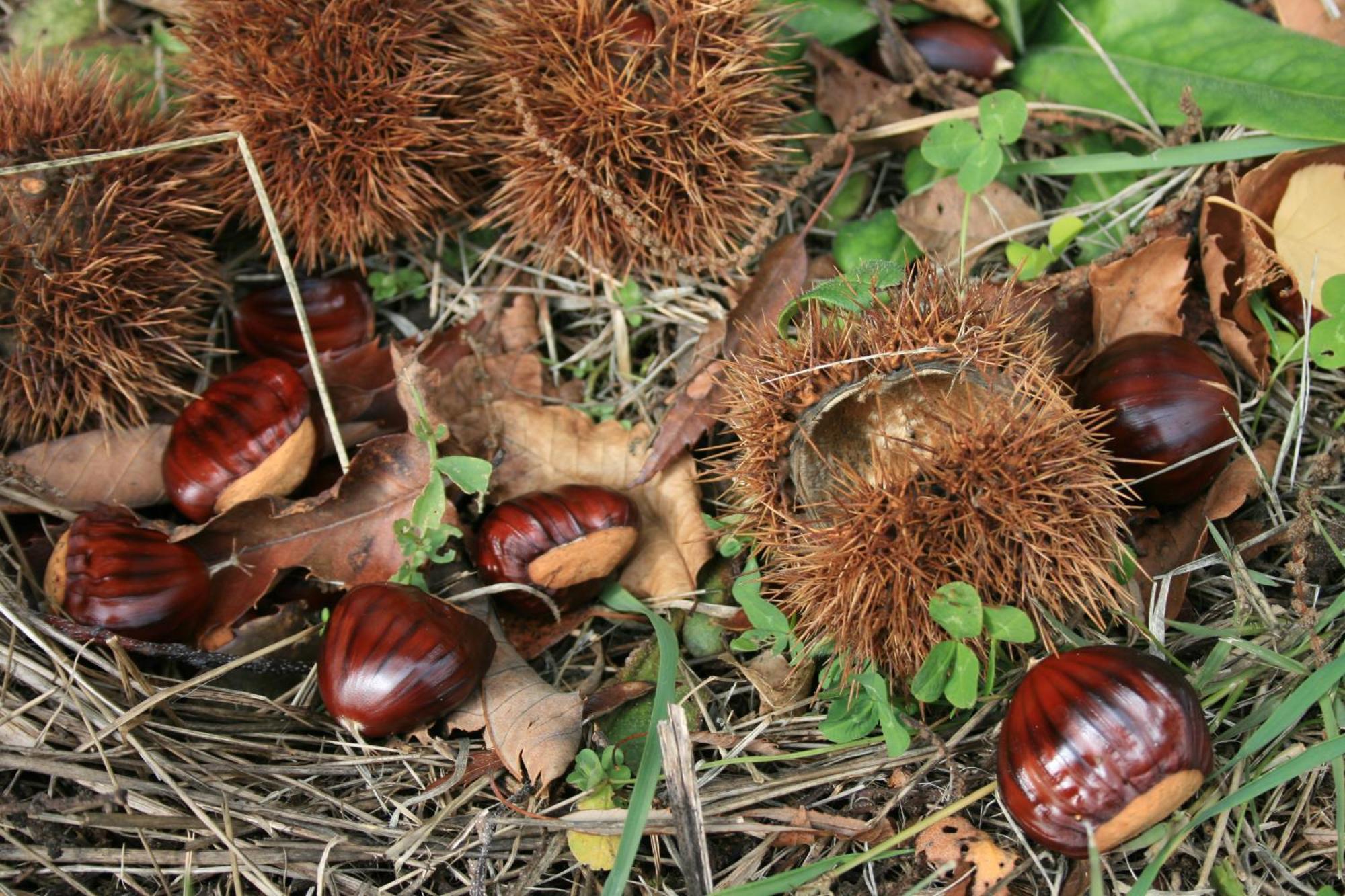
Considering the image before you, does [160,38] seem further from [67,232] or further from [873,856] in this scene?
[873,856]

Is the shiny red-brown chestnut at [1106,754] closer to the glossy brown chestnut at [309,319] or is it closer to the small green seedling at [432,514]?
the small green seedling at [432,514]

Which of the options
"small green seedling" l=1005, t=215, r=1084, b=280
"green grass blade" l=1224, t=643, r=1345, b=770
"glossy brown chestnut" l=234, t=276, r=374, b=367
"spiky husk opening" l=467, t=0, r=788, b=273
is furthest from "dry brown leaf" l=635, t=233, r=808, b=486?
"green grass blade" l=1224, t=643, r=1345, b=770

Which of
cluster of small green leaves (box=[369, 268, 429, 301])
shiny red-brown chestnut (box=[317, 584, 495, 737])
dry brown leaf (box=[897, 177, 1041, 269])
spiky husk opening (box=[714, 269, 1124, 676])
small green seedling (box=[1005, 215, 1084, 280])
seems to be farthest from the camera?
cluster of small green leaves (box=[369, 268, 429, 301])

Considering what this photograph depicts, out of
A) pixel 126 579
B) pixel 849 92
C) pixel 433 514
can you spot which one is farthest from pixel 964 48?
pixel 126 579

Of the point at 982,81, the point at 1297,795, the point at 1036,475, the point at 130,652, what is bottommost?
the point at 1297,795

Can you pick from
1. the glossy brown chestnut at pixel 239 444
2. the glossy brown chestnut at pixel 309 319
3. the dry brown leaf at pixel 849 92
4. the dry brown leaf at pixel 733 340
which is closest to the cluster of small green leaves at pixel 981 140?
the dry brown leaf at pixel 849 92

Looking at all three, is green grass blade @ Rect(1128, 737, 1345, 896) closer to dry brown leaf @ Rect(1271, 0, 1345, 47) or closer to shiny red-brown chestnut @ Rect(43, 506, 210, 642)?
dry brown leaf @ Rect(1271, 0, 1345, 47)

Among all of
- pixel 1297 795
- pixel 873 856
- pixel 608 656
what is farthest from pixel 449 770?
pixel 1297 795
